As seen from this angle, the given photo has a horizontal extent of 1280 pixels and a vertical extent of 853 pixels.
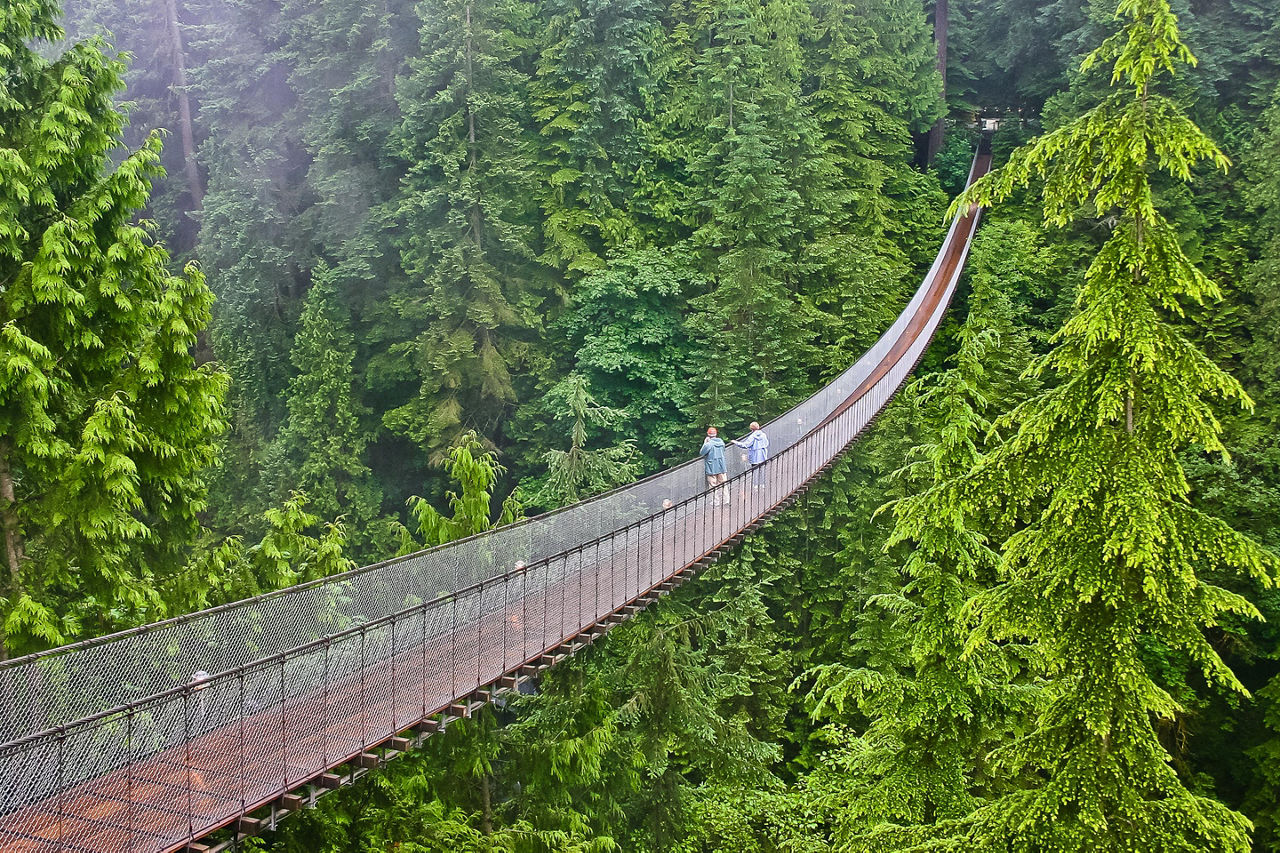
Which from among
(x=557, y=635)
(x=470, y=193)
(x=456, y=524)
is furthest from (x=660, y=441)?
(x=557, y=635)

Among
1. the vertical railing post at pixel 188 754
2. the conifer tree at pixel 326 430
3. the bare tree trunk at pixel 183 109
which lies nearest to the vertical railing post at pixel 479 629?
the vertical railing post at pixel 188 754

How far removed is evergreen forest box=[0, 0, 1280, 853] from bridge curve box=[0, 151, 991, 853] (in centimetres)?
142

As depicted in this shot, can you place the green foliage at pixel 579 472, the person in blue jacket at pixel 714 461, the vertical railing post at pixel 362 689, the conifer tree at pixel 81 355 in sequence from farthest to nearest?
the green foliage at pixel 579 472
the person in blue jacket at pixel 714 461
the conifer tree at pixel 81 355
the vertical railing post at pixel 362 689

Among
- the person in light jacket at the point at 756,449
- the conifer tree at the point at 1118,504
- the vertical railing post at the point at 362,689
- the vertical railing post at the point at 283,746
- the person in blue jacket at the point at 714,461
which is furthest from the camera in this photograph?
the person in light jacket at the point at 756,449

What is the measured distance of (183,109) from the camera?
2645cm

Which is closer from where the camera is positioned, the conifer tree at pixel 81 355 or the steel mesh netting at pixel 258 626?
the steel mesh netting at pixel 258 626

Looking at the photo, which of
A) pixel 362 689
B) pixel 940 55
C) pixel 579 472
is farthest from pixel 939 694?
pixel 940 55

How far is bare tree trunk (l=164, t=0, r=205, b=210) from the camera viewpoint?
26078mm

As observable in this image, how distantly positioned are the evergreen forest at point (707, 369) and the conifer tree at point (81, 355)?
37 mm

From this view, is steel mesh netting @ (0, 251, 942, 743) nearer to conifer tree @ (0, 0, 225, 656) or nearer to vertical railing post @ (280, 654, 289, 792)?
vertical railing post @ (280, 654, 289, 792)

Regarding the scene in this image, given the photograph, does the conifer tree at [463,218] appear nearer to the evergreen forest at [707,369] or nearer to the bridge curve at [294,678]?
the evergreen forest at [707,369]

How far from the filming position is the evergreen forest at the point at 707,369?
4703mm

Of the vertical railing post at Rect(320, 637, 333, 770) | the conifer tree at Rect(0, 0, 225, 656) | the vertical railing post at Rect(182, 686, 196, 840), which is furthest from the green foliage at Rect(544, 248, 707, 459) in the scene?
the vertical railing post at Rect(182, 686, 196, 840)

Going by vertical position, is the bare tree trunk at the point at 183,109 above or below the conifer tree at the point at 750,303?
above
